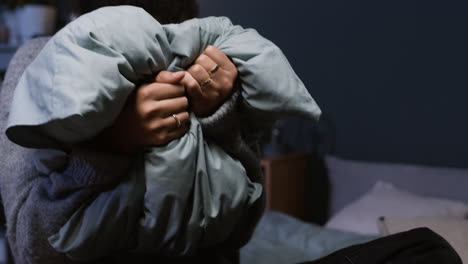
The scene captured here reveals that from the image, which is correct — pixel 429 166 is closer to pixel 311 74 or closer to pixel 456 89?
pixel 456 89

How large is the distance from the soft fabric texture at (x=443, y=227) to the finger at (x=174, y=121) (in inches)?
29.5

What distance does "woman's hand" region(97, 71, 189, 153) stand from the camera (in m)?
0.60

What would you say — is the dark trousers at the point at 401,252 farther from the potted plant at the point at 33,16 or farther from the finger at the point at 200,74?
the potted plant at the point at 33,16

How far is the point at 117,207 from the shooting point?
603 millimetres

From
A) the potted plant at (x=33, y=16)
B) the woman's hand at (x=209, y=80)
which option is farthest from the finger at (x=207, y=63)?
the potted plant at (x=33, y=16)

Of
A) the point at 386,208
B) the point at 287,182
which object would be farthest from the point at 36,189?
the point at 287,182

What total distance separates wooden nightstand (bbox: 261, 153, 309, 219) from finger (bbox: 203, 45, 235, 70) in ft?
4.91

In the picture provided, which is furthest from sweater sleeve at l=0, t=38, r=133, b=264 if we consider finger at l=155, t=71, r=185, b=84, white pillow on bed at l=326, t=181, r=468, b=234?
white pillow on bed at l=326, t=181, r=468, b=234

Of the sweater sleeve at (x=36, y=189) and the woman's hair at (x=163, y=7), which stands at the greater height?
the woman's hair at (x=163, y=7)

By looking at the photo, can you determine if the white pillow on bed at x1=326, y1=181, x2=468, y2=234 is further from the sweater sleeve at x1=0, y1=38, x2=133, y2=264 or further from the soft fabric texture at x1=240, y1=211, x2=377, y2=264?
the sweater sleeve at x1=0, y1=38, x2=133, y2=264

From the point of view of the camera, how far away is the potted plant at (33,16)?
2.34 m

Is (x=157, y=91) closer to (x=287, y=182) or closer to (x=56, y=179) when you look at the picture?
(x=56, y=179)

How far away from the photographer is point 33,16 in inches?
91.7

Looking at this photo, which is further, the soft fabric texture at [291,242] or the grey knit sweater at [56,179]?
the soft fabric texture at [291,242]
